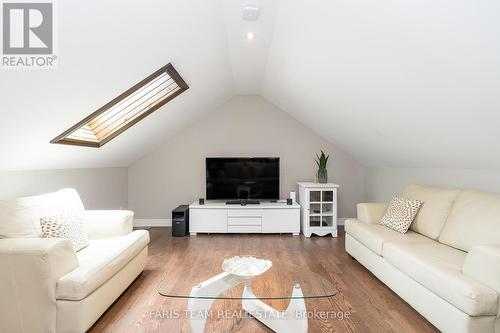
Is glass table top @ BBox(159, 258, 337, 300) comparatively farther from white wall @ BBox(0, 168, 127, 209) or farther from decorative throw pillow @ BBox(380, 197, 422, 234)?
white wall @ BBox(0, 168, 127, 209)

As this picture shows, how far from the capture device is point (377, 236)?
311 cm

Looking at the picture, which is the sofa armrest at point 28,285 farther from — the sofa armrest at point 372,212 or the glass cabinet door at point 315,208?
the glass cabinet door at point 315,208

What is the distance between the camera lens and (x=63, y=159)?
3369 mm

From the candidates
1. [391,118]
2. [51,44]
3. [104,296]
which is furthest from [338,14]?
[104,296]

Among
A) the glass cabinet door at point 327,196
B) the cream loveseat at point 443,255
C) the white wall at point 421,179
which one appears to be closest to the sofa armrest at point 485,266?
the cream loveseat at point 443,255

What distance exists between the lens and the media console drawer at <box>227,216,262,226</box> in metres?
4.92

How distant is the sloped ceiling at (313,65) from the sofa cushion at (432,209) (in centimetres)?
36

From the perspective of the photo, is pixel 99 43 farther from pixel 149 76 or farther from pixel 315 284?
pixel 315 284

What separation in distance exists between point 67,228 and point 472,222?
3519mm

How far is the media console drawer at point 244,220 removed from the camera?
492cm

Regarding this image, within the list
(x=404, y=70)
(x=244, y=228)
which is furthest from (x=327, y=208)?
(x=404, y=70)

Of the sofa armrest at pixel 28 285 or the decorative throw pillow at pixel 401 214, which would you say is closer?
the sofa armrest at pixel 28 285

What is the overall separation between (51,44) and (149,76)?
1109mm

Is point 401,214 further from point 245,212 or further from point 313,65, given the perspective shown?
point 245,212
